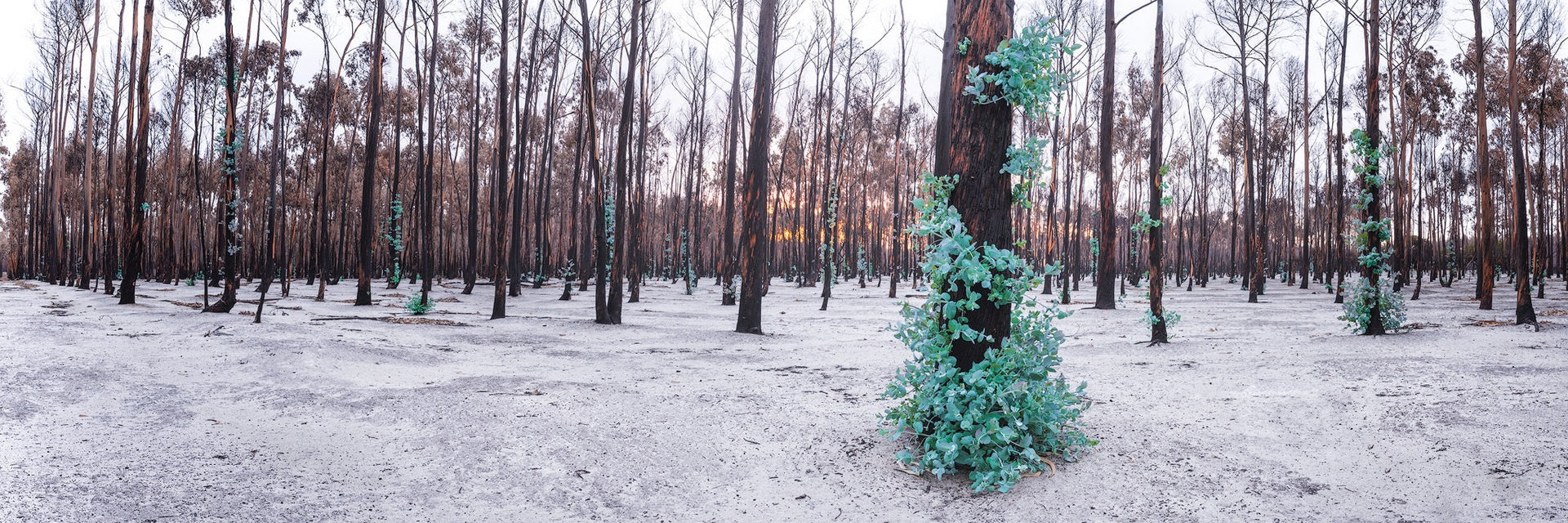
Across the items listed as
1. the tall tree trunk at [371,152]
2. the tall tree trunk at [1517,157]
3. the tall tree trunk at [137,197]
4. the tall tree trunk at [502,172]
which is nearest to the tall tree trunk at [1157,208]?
the tall tree trunk at [1517,157]

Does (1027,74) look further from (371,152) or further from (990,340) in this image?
(371,152)

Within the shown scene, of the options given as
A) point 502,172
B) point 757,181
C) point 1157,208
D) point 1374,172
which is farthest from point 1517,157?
point 502,172

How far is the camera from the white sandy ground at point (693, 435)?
3201 millimetres

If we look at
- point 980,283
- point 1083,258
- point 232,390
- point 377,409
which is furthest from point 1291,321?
point 1083,258

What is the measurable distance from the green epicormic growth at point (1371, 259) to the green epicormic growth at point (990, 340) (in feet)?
21.7

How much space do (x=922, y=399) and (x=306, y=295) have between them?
17.1 meters

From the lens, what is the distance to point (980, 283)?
342 centimetres

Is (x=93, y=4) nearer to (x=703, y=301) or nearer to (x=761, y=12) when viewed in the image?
(x=703, y=301)

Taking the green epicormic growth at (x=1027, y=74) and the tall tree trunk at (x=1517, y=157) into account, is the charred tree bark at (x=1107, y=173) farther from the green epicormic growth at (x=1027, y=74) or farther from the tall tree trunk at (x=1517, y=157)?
the green epicormic growth at (x=1027, y=74)

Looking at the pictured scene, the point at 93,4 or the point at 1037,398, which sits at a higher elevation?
the point at 93,4

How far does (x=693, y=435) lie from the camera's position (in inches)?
169

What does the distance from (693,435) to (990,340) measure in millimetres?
1922

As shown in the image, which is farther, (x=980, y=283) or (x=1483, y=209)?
(x=1483, y=209)

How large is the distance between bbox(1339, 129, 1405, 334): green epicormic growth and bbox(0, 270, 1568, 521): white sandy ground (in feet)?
1.95
